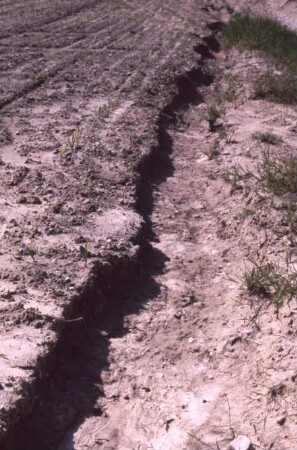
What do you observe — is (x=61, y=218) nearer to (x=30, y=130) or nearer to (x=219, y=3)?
(x=30, y=130)

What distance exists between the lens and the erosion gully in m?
3.03

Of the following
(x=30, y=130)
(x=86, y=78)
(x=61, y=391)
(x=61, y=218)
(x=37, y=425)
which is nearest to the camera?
(x=37, y=425)

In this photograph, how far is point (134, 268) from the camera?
422 cm

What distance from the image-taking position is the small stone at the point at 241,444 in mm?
2923

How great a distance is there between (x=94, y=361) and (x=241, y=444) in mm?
912

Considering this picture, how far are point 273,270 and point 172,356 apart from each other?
2.67 ft

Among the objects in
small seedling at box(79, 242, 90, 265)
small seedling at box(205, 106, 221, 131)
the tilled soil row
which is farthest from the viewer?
small seedling at box(205, 106, 221, 131)

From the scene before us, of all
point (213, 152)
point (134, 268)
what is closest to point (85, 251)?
point (134, 268)

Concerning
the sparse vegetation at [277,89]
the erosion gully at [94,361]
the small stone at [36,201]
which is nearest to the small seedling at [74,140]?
the erosion gully at [94,361]

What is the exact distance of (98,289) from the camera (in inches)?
153

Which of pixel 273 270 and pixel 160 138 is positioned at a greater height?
pixel 273 270

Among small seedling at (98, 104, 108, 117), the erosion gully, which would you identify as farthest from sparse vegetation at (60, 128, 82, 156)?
the erosion gully

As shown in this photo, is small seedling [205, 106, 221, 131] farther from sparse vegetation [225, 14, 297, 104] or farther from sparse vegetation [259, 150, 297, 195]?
sparse vegetation [259, 150, 297, 195]

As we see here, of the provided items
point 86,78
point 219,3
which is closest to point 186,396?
point 86,78
